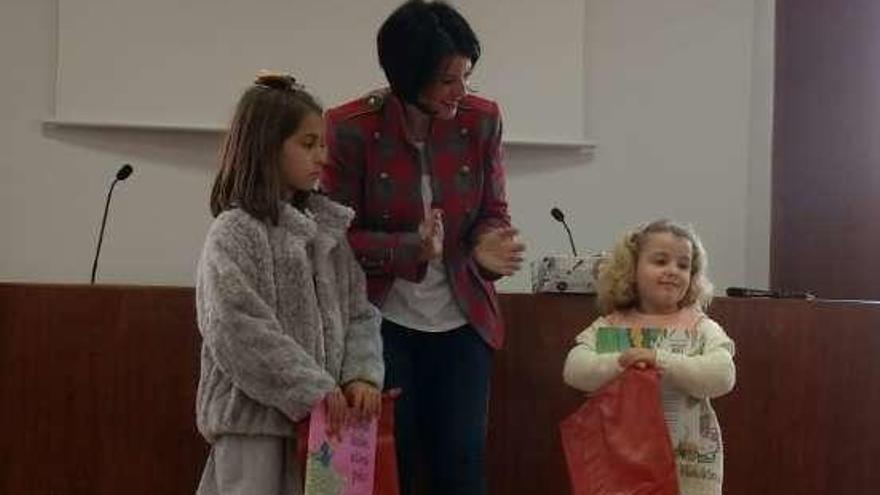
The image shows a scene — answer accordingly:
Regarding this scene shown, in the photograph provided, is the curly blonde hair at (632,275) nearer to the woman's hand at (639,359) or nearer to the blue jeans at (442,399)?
the woman's hand at (639,359)

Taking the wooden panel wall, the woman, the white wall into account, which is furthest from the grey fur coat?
the white wall

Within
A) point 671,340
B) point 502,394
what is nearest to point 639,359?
point 671,340

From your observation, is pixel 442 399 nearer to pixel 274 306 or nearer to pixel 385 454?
pixel 385 454

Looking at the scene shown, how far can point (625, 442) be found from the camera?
193 cm

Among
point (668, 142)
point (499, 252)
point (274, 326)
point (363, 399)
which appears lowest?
point (363, 399)

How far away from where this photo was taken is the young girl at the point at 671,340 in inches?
76.4

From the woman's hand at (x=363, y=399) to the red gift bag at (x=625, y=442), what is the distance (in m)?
0.50

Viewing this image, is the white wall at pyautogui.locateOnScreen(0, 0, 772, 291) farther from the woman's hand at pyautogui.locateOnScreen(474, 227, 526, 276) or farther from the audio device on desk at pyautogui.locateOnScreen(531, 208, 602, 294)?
the woman's hand at pyautogui.locateOnScreen(474, 227, 526, 276)

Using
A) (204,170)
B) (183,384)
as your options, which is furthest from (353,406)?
(204,170)

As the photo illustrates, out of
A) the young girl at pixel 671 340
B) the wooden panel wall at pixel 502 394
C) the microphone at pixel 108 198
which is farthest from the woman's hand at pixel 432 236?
the microphone at pixel 108 198

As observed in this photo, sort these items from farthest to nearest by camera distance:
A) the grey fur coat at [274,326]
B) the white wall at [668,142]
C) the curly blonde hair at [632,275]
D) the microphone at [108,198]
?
the white wall at [668,142] < the microphone at [108,198] < the curly blonde hair at [632,275] < the grey fur coat at [274,326]

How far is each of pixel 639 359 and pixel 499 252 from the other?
0.34 meters

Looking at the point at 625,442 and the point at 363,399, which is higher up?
the point at 363,399

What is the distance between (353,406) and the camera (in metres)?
1.68
